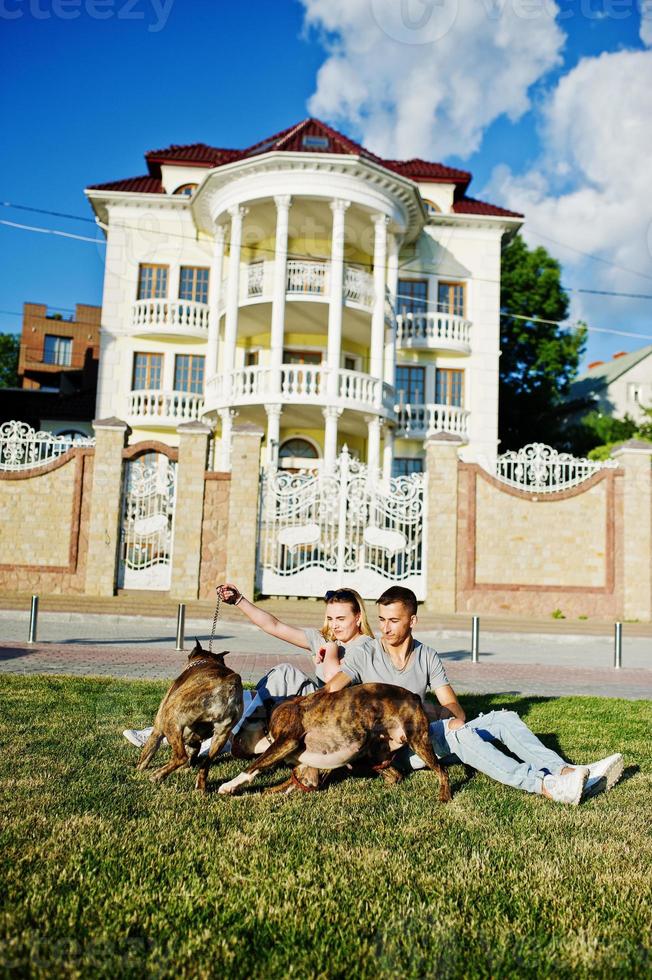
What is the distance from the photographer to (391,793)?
4340mm

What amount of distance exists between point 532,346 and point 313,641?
3228cm

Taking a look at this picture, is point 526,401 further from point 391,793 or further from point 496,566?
point 391,793

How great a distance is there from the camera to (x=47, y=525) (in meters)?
17.1

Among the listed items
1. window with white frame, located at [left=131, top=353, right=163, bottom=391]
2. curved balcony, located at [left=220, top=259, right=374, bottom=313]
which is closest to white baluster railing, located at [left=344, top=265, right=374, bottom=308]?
curved balcony, located at [left=220, top=259, right=374, bottom=313]

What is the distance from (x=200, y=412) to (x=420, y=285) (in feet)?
29.6

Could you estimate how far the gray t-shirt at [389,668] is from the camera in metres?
4.81

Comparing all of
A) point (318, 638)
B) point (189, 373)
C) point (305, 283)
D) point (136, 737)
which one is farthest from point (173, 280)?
point (136, 737)

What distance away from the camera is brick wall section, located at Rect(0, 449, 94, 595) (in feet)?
55.2

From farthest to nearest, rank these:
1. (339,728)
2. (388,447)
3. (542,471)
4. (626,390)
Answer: (626,390), (388,447), (542,471), (339,728)

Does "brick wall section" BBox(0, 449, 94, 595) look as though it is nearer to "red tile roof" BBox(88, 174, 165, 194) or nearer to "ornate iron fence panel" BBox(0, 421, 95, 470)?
"ornate iron fence panel" BBox(0, 421, 95, 470)

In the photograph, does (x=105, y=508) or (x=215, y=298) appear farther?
(x=215, y=298)

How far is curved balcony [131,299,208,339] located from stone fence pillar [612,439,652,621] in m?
15.9

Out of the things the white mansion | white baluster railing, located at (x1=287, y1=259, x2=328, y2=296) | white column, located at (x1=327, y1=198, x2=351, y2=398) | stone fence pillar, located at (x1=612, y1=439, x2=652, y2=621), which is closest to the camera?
stone fence pillar, located at (x1=612, y1=439, x2=652, y2=621)

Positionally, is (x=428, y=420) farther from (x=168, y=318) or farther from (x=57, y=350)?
(x=57, y=350)
